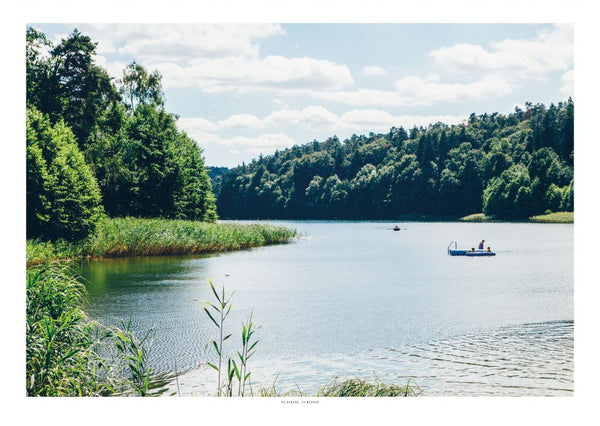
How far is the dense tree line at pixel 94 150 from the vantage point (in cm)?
1166

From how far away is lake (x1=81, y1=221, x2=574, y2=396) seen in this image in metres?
8.50

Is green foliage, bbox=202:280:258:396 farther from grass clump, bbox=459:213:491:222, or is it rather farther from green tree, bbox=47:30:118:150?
grass clump, bbox=459:213:491:222

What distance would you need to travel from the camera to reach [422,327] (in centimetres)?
1188

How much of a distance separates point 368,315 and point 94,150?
9778 mm

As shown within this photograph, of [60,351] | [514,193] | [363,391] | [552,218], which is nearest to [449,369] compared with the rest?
[363,391]

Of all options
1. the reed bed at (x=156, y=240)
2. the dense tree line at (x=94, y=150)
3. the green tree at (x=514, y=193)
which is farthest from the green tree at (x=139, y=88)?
the green tree at (x=514, y=193)

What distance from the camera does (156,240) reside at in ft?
74.6

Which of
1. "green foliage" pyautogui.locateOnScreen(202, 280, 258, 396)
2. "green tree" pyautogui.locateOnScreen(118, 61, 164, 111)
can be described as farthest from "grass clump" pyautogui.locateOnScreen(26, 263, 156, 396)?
"green tree" pyautogui.locateOnScreen(118, 61, 164, 111)

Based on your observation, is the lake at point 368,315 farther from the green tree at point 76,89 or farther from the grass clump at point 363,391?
the green tree at point 76,89

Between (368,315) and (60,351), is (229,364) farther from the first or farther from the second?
(368,315)
